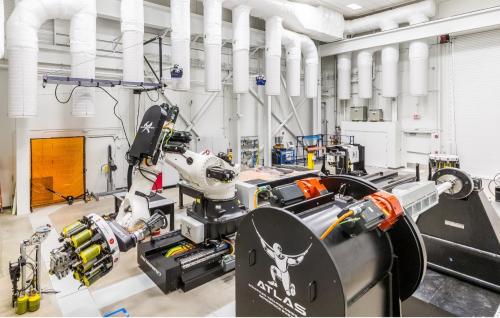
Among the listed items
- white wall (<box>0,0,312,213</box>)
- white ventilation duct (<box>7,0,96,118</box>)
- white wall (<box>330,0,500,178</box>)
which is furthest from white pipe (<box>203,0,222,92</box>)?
white wall (<box>330,0,500,178</box>)

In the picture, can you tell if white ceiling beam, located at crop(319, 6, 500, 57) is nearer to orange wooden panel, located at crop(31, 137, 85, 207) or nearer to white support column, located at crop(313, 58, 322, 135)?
white support column, located at crop(313, 58, 322, 135)

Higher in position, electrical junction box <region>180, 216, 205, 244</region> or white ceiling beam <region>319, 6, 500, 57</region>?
white ceiling beam <region>319, 6, 500, 57</region>

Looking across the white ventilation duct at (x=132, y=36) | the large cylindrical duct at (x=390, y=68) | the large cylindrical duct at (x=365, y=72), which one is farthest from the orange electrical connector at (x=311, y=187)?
the large cylindrical duct at (x=365, y=72)

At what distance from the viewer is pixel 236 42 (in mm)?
6344

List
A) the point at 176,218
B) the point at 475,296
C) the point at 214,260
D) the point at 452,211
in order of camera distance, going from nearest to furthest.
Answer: the point at 475,296
the point at 452,211
the point at 214,260
the point at 176,218

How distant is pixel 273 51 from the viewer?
22.9 ft

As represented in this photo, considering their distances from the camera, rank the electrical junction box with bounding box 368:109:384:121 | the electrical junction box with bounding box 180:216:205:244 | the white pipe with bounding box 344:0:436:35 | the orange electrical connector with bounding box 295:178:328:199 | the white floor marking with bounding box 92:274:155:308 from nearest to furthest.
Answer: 1. the orange electrical connector with bounding box 295:178:328:199
2. the white floor marking with bounding box 92:274:155:308
3. the electrical junction box with bounding box 180:216:205:244
4. the white pipe with bounding box 344:0:436:35
5. the electrical junction box with bounding box 368:109:384:121

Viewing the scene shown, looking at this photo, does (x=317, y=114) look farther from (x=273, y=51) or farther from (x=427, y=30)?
(x=427, y=30)

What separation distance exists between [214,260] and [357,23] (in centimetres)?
774

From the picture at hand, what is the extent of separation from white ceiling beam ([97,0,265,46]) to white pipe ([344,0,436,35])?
2830 millimetres

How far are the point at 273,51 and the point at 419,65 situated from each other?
11.3ft

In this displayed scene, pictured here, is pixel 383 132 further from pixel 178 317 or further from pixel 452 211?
pixel 178 317

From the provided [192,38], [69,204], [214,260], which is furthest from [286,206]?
[192,38]

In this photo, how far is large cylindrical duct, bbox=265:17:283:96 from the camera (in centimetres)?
698
